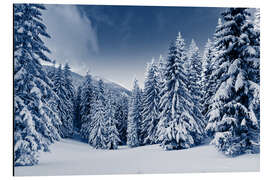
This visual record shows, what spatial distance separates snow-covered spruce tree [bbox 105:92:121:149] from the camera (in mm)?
28297

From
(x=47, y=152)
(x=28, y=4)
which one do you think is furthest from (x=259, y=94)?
(x=28, y=4)

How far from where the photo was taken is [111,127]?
2941 centimetres

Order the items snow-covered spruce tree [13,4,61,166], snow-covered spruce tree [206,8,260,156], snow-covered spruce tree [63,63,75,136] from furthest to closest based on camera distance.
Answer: snow-covered spruce tree [63,63,75,136], snow-covered spruce tree [206,8,260,156], snow-covered spruce tree [13,4,61,166]

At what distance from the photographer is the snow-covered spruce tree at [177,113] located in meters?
17.3

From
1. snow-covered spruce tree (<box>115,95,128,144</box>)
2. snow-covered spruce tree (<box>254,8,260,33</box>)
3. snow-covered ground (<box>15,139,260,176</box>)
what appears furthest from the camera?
snow-covered spruce tree (<box>115,95,128,144</box>)

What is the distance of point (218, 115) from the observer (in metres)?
11.8

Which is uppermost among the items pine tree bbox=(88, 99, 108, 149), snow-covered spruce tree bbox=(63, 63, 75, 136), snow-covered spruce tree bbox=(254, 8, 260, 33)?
snow-covered spruce tree bbox=(254, 8, 260, 33)

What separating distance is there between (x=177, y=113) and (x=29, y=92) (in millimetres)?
11567

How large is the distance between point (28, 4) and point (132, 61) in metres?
5.71

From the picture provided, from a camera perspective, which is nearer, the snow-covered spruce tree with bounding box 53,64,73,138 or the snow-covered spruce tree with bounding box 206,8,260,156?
the snow-covered spruce tree with bounding box 206,8,260,156

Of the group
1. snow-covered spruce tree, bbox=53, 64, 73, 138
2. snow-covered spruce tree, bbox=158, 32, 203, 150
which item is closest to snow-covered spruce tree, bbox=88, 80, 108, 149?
snow-covered spruce tree, bbox=53, 64, 73, 138

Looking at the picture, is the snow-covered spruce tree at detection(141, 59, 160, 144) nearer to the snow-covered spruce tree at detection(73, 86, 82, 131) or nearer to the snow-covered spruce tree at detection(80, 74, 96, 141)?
the snow-covered spruce tree at detection(80, 74, 96, 141)

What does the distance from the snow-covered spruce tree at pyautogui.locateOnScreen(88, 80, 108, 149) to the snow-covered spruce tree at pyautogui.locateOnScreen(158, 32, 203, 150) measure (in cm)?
1091

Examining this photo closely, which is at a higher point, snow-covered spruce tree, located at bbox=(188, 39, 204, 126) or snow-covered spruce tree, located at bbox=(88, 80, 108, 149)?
snow-covered spruce tree, located at bbox=(188, 39, 204, 126)
